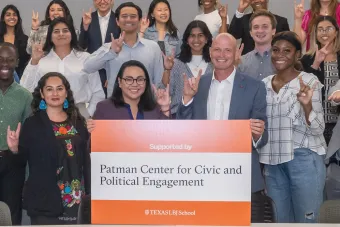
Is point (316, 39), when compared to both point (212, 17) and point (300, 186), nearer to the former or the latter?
point (212, 17)

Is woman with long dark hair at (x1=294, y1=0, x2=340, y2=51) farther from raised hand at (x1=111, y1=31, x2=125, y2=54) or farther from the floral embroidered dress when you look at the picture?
the floral embroidered dress

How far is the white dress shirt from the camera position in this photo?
15.5ft

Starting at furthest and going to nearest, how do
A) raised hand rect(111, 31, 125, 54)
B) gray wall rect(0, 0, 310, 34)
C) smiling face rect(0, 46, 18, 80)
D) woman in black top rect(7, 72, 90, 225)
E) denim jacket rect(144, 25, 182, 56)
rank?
1. gray wall rect(0, 0, 310, 34)
2. denim jacket rect(144, 25, 182, 56)
3. raised hand rect(111, 31, 125, 54)
4. smiling face rect(0, 46, 18, 80)
5. woman in black top rect(7, 72, 90, 225)

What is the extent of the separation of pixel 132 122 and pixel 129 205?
325 mm

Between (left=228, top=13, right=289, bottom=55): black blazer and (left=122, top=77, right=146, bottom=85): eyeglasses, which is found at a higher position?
(left=228, top=13, right=289, bottom=55): black blazer

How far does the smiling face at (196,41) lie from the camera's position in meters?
4.74

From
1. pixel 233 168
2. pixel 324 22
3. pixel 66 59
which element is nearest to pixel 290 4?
pixel 324 22

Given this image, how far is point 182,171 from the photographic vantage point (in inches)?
93.4

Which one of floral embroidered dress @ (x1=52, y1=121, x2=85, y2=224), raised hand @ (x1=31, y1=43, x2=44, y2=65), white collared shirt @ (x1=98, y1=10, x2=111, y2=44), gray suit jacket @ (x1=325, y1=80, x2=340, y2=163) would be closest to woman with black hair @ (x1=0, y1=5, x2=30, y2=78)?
white collared shirt @ (x1=98, y1=10, x2=111, y2=44)

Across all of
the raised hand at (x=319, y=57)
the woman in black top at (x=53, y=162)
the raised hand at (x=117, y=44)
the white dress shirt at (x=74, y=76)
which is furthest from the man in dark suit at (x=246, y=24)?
the woman in black top at (x=53, y=162)

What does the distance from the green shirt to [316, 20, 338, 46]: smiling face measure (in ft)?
7.38

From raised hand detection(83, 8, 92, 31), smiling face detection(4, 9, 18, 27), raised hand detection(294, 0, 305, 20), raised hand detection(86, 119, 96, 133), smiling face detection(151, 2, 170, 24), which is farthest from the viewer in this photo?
smiling face detection(4, 9, 18, 27)

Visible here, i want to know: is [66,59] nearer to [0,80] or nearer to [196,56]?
[0,80]

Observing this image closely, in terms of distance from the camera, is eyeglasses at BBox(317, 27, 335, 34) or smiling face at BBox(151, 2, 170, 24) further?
smiling face at BBox(151, 2, 170, 24)
